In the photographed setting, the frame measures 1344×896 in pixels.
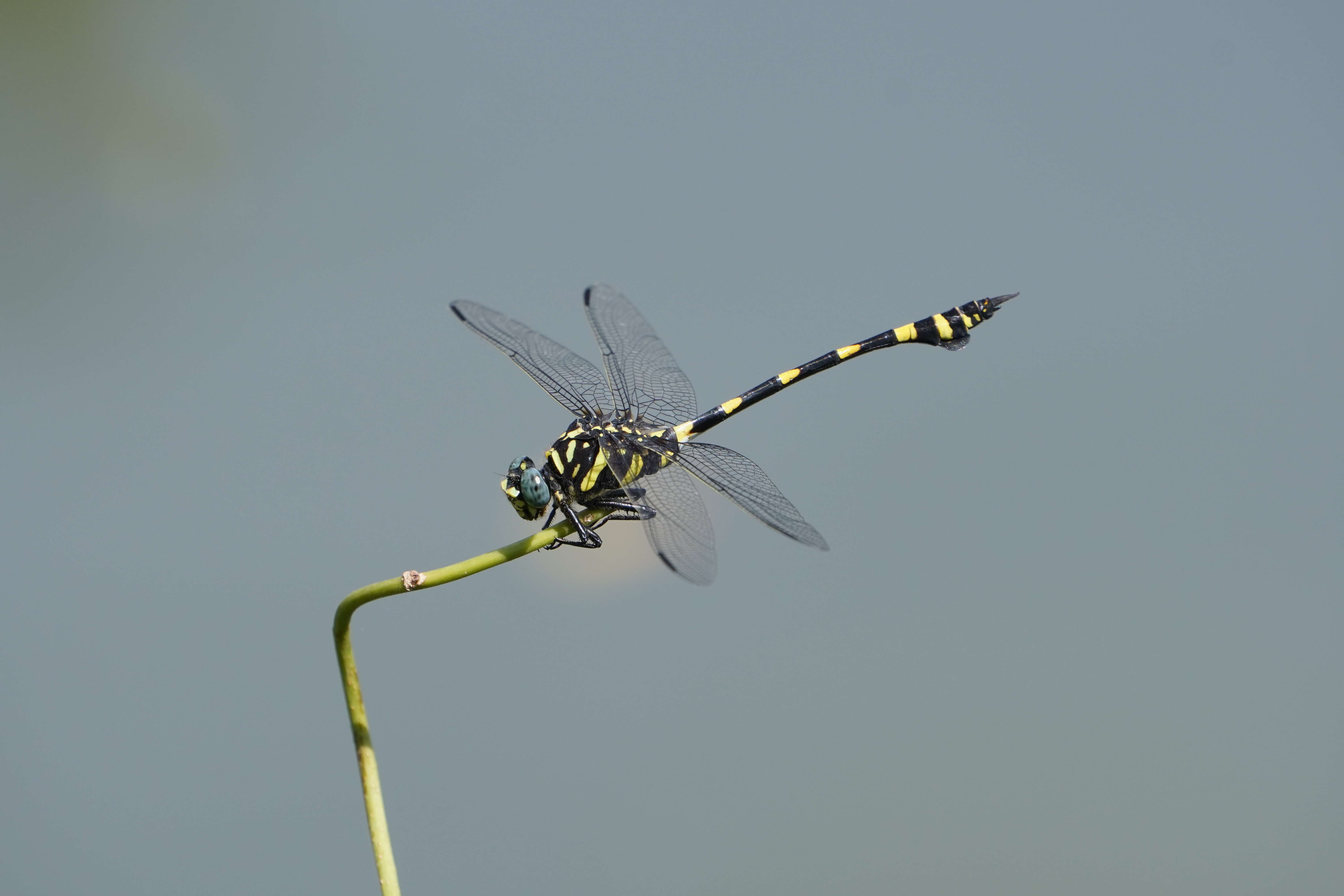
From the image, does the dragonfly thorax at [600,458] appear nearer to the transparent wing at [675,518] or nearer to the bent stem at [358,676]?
the transparent wing at [675,518]

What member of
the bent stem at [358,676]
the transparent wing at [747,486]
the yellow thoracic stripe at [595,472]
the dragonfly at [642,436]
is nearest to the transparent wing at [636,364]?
the dragonfly at [642,436]

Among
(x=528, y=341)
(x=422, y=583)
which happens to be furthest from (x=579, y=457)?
(x=422, y=583)

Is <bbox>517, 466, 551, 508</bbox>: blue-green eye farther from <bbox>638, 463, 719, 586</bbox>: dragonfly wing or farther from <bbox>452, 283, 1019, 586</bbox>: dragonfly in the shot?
<bbox>638, 463, 719, 586</bbox>: dragonfly wing

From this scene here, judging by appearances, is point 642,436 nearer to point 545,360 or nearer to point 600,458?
point 600,458

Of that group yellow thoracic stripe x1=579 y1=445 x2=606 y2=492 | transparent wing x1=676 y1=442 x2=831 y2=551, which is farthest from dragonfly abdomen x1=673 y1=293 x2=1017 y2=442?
yellow thoracic stripe x1=579 y1=445 x2=606 y2=492

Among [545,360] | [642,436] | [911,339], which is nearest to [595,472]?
[642,436]
